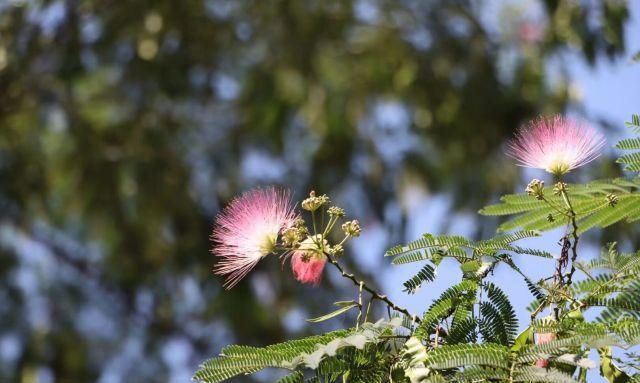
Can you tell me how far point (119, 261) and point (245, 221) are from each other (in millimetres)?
7469

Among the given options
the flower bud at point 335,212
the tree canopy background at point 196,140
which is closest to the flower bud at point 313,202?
the flower bud at point 335,212

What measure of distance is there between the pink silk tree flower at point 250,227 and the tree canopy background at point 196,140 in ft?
23.1

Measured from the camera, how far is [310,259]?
59.8 inches

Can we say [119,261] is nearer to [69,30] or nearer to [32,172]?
[32,172]

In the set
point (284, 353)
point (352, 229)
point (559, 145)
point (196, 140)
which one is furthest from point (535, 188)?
point (196, 140)

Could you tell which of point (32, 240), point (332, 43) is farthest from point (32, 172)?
point (332, 43)

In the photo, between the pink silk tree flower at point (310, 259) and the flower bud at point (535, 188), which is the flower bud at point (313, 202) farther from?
the flower bud at point (535, 188)

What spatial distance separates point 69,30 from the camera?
911cm

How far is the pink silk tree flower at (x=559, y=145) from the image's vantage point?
1527mm

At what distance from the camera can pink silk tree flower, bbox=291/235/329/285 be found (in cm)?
149

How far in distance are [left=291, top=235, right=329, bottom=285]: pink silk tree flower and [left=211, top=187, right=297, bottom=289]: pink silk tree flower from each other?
4cm

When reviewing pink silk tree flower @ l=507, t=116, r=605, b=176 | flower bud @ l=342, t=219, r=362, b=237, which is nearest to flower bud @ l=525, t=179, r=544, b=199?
pink silk tree flower @ l=507, t=116, r=605, b=176

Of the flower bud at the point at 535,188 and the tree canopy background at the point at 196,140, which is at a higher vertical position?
the tree canopy background at the point at 196,140

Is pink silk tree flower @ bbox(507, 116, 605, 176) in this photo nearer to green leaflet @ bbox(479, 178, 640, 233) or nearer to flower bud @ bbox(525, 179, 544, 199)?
flower bud @ bbox(525, 179, 544, 199)
